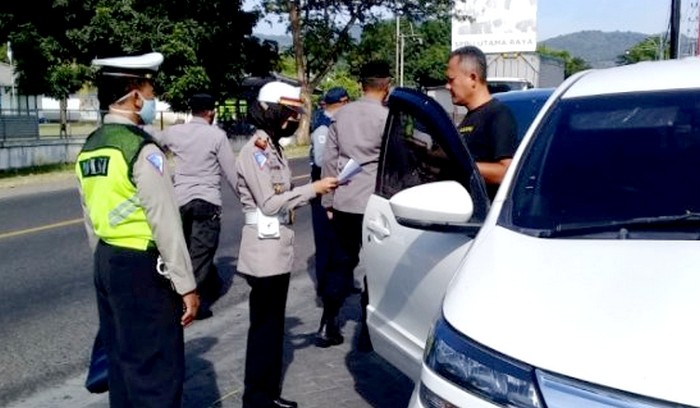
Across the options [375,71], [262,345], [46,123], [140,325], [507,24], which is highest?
[507,24]

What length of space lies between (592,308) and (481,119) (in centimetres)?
242

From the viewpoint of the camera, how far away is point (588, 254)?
2711 mm

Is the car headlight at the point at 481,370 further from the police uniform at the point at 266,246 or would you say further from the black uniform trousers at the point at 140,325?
the police uniform at the point at 266,246

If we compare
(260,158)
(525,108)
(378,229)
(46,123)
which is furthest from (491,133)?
(46,123)

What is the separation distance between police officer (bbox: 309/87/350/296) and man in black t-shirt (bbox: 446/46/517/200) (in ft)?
6.33

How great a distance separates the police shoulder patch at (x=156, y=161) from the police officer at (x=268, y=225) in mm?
973

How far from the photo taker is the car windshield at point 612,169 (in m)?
3.03

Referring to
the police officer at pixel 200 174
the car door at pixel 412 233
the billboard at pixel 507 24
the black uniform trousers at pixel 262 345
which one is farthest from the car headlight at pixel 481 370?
the billboard at pixel 507 24

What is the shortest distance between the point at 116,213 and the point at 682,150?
7.36ft

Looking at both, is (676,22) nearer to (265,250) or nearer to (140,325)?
(265,250)

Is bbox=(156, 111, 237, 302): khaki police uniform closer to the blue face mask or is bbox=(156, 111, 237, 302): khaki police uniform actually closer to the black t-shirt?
the black t-shirt

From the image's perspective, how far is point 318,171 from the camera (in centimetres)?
783

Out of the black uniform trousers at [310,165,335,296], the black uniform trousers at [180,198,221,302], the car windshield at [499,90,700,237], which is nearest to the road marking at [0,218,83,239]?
the black uniform trousers at [180,198,221,302]

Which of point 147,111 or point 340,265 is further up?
point 147,111
